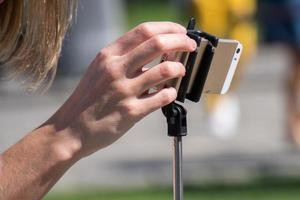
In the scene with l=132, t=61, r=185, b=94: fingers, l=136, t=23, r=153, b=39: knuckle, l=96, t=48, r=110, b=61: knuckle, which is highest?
l=136, t=23, r=153, b=39: knuckle

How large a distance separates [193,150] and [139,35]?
21.9 ft

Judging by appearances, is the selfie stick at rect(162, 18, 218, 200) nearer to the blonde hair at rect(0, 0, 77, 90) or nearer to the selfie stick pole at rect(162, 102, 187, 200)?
the selfie stick pole at rect(162, 102, 187, 200)

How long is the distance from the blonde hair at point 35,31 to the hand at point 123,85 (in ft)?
0.87

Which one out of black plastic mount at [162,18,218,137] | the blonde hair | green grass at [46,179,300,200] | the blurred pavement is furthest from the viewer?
the blurred pavement

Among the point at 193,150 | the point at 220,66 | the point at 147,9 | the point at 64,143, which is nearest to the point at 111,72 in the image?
the point at 64,143

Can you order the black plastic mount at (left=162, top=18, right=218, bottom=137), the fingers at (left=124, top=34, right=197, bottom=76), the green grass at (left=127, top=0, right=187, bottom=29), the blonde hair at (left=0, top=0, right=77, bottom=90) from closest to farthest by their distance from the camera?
the fingers at (left=124, top=34, right=197, bottom=76) → the black plastic mount at (left=162, top=18, right=218, bottom=137) → the blonde hair at (left=0, top=0, right=77, bottom=90) → the green grass at (left=127, top=0, right=187, bottom=29)

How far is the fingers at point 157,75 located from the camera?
2.00 m

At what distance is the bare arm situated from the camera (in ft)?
6.57

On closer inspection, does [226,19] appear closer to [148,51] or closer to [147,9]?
[148,51]

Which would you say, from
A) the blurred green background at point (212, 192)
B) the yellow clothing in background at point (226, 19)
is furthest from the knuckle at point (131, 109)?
the yellow clothing in background at point (226, 19)

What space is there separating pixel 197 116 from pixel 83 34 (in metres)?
3.01

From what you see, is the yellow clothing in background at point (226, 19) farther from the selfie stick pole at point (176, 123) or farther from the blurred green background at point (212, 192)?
the selfie stick pole at point (176, 123)

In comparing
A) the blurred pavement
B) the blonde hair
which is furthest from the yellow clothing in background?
the blonde hair

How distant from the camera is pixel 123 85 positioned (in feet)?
6.56
